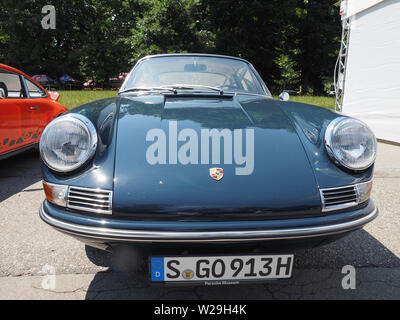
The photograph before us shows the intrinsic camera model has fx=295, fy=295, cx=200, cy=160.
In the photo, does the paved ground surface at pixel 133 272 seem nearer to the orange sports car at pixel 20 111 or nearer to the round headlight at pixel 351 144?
the round headlight at pixel 351 144

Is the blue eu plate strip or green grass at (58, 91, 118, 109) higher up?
green grass at (58, 91, 118, 109)

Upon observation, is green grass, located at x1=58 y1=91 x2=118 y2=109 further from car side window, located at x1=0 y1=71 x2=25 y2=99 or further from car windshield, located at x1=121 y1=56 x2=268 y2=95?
car windshield, located at x1=121 y1=56 x2=268 y2=95

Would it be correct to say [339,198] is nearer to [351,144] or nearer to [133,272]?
[351,144]

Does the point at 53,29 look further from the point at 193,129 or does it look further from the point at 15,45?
the point at 193,129

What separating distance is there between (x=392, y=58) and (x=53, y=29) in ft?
81.2

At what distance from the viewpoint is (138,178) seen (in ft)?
4.37

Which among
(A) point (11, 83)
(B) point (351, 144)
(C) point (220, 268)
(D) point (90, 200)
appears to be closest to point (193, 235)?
(C) point (220, 268)

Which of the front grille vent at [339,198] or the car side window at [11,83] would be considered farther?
the car side window at [11,83]

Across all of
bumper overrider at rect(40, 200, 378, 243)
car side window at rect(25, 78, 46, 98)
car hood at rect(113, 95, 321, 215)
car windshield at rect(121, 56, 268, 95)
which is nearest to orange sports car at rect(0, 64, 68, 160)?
car side window at rect(25, 78, 46, 98)

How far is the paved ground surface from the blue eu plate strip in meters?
0.21

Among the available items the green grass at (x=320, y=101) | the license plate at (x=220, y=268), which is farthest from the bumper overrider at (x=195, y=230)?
the green grass at (x=320, y=101)

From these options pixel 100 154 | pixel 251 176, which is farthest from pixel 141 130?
pixel 251 176

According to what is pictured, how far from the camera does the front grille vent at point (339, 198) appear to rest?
4.42 ft

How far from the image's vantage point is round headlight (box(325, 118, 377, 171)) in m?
1.47
